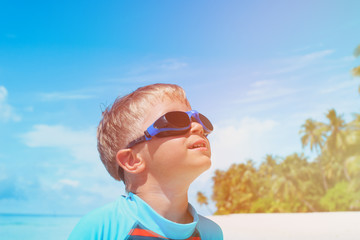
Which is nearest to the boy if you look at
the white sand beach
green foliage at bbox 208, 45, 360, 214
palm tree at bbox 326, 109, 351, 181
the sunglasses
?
the sunglasses

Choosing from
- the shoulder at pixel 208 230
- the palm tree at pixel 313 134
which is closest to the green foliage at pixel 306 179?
the palm tree at pixel 313 134

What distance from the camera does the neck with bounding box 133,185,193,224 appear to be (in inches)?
88.8

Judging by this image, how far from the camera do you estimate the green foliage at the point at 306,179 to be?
29656 millimetres

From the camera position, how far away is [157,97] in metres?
2.44

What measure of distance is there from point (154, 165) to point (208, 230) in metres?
0.69

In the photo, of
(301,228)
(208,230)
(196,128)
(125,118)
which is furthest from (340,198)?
(125,118)

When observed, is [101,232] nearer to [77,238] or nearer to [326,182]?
[77,238]

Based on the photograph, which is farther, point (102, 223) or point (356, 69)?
point (356, 69)

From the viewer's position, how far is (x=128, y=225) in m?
2.15

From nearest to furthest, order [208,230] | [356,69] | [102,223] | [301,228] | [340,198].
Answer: [102,223] < [208,230] < [301,228] < [356,69] < [340,198]

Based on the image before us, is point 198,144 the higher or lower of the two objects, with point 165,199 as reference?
higher

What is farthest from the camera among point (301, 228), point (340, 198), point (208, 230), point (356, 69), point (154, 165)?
point (340, 198)

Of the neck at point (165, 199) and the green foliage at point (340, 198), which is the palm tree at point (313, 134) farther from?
the neck at point (165, 199)

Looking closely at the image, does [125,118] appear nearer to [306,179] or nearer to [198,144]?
[198,144]
